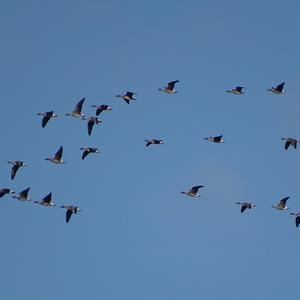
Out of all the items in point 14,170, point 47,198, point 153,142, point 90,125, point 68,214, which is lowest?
point 68,214

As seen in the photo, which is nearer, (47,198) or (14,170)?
(47,198)

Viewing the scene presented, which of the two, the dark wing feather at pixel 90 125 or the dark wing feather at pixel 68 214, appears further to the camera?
the dark wing feather at pixel 90 125

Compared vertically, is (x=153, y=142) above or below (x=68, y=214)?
above

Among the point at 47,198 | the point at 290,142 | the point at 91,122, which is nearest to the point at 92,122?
the point at 91,122

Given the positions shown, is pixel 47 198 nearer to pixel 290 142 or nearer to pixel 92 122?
pixel 92 122

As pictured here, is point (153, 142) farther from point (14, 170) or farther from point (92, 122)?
point (14, 170)

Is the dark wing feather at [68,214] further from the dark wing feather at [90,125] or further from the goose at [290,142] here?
the goose at [290,142]

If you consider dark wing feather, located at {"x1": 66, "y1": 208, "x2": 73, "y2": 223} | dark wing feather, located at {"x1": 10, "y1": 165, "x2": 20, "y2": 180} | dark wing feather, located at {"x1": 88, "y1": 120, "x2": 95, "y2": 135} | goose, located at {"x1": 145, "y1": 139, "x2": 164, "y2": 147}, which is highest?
goose, located at {"x1": 145, "y1": 139, "x2": 164, "y2": 147}

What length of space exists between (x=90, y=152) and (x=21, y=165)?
4.61 m

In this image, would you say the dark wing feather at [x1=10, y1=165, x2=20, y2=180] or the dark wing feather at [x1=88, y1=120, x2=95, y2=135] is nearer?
the dark wing feather at [x1=88, y1=120, x2=95, y2=135]

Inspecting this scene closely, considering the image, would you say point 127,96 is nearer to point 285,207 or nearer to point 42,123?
point 42,123

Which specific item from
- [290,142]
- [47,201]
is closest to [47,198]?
[47,201]

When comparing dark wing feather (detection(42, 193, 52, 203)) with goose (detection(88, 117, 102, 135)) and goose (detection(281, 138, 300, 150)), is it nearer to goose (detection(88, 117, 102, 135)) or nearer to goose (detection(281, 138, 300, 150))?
goose (detection(88, 117, 102, 135))

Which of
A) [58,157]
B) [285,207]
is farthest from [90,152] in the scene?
[285,207]
